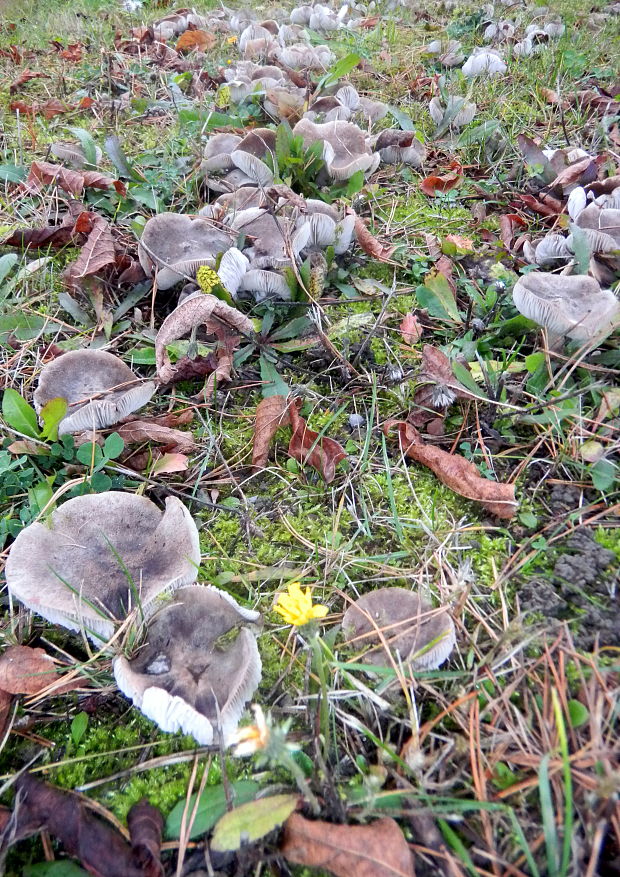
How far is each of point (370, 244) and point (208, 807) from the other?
2800mm

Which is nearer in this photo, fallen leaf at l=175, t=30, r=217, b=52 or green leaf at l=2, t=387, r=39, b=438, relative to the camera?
green leaf at l=2, t=387, r=39, b=438

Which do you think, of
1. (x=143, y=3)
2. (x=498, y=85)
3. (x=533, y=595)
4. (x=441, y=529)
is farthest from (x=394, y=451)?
(x=143, y=3)

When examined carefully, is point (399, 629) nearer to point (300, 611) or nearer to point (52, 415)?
point (300, 611)

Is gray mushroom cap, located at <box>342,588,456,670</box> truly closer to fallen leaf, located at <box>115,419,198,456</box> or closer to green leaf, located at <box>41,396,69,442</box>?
fallen leaf, located at <box>115,419,198,456</box>

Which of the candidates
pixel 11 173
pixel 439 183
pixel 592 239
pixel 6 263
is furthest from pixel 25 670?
pixel 439 183

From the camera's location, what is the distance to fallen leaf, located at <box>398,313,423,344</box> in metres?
2.75

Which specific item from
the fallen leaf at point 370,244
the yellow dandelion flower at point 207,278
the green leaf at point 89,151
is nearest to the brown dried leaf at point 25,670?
the yellow dandelion flower at point 207,278

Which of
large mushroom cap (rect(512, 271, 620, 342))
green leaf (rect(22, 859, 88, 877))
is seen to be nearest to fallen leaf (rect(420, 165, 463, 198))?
large mushroom cap (rect(512, 271, 620, 342))

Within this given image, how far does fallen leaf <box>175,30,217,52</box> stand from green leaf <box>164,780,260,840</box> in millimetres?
6599

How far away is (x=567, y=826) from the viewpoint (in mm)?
1199

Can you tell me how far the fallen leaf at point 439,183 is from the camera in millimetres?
3707

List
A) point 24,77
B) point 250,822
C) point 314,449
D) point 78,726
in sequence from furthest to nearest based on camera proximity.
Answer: point 24,77 → point 314,449 → point 78,726 → point 250,822

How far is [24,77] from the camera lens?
502 cm

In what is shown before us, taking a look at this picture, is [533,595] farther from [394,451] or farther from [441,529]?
[394,451]
